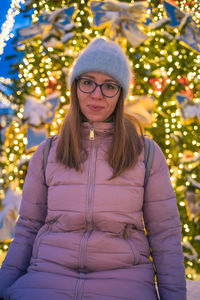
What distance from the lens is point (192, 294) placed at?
184cm

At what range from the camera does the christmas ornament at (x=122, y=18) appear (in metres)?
2.43

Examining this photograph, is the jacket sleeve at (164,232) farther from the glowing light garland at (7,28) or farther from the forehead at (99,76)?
the glowing light garland at (7,28)

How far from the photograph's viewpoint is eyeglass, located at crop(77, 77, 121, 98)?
4.14 feet

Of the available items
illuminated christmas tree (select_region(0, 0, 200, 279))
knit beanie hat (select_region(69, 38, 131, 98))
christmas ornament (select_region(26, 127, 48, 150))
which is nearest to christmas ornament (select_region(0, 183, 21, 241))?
illuminated christmas tree (select_region(0, 0, 200, 279))

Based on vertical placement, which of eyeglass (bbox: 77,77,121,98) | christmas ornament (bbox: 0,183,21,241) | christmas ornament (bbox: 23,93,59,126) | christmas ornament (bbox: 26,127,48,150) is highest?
eyeglass (bbox: 77,77,121,98)

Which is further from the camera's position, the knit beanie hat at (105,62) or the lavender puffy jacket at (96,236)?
the knit beanie hat at (105,62)

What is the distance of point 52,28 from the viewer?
2.60 m

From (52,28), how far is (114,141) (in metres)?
1.82

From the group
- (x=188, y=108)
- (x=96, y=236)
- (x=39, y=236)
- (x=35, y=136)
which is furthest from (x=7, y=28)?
(x=96, y=236)

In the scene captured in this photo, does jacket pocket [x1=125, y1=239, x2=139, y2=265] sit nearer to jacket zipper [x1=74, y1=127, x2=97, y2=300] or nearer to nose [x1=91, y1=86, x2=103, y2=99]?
jacket zipper [x1=74, y1=127, x2=97, y2=300]

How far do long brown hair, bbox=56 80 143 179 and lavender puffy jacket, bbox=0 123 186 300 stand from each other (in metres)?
0.03

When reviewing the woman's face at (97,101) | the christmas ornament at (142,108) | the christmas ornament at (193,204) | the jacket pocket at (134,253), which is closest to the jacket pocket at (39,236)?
the jacket pocket at (134,253)

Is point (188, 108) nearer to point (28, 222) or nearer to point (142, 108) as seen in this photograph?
point (142, 108)

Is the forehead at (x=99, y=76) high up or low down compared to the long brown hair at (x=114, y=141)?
up
